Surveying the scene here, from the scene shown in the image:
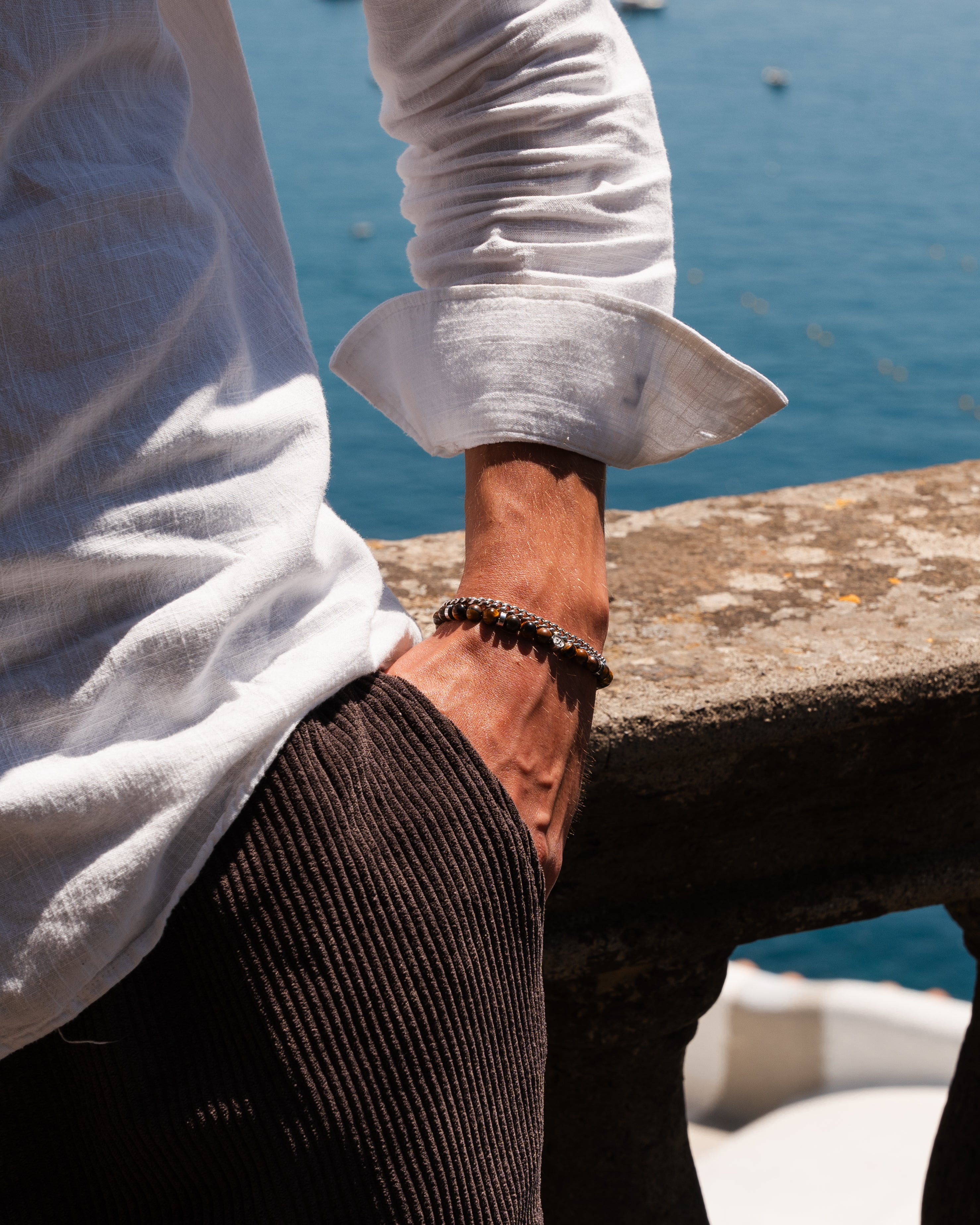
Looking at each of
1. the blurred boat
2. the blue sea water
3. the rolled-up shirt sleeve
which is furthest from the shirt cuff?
the blurred boat

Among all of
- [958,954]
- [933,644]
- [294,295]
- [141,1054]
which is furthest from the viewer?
[958,954]

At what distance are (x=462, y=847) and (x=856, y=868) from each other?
23.6 inches

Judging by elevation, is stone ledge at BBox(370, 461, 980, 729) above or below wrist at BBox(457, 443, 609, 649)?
below

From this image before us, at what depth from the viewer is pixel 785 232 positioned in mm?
22859

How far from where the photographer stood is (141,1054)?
1.64ft

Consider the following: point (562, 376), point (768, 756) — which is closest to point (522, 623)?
point (562, 376)

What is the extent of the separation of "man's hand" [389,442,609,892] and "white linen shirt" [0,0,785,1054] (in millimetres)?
42

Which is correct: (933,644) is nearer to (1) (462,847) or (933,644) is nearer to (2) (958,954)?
(1) (462,847)

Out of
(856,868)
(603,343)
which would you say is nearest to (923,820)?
(856,868)

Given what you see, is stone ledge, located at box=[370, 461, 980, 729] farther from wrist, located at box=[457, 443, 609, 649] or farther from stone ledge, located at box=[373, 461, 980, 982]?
wrist, located at box=[457, 443, 609, 649]

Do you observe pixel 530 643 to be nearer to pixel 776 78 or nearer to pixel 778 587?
pixel 778 587

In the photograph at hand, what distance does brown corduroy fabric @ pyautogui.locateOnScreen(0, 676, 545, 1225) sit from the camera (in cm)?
50

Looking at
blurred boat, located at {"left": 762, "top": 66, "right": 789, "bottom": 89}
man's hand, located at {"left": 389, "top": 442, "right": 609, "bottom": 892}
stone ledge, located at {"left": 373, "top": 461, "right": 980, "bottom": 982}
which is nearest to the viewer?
man's hand, located at {"left": 389, "top": 442, "right": 609, "bottom": 892}

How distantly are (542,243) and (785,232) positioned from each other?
24.0m
